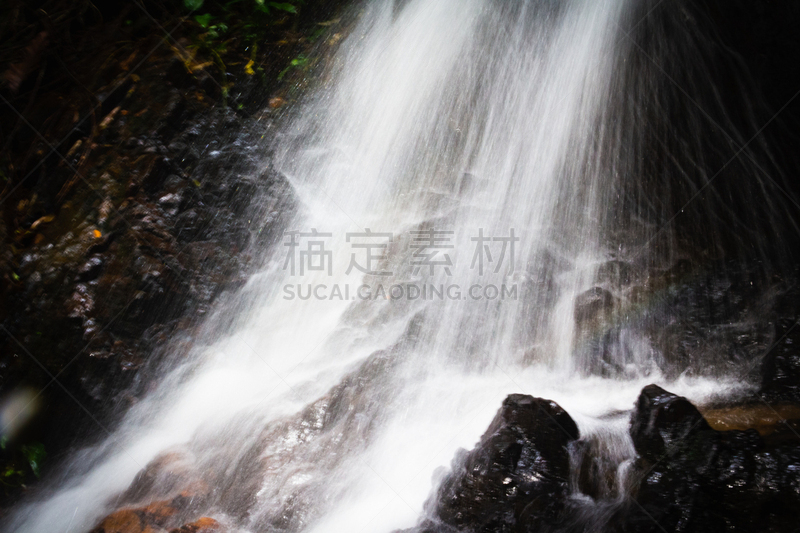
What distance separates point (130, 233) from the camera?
4.30m

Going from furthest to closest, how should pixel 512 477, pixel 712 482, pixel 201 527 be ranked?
pixel 201 527 < pixel 512 477 < pixel 712 482

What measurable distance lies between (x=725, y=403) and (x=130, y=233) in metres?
5.94

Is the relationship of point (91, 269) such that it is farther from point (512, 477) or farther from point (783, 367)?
point (783, 367)

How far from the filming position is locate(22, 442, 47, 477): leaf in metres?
3.63

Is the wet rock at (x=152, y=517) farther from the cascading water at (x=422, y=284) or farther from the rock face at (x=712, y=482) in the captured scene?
the rock face at (x=712, y=482)

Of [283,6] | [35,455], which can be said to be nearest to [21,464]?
[35,455]

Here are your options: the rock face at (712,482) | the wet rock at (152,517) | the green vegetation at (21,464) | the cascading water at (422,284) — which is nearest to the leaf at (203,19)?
the cascading water at (422,284)

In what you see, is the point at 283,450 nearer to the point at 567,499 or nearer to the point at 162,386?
the point at 162,386

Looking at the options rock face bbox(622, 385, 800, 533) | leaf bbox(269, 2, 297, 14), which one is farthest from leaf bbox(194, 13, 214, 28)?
rock face bbox(622, 385, 800, 533)

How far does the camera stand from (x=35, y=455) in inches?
144

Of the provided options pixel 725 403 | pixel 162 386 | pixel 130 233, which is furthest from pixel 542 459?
pixel 130 233

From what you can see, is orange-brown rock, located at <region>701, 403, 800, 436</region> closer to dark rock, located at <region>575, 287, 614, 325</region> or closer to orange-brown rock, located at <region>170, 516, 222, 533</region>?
dark rock, located at <region>575, 287, 614, 325</region>

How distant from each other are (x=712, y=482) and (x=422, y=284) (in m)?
3.01

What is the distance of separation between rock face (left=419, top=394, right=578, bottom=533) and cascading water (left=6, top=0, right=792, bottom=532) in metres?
0.31
